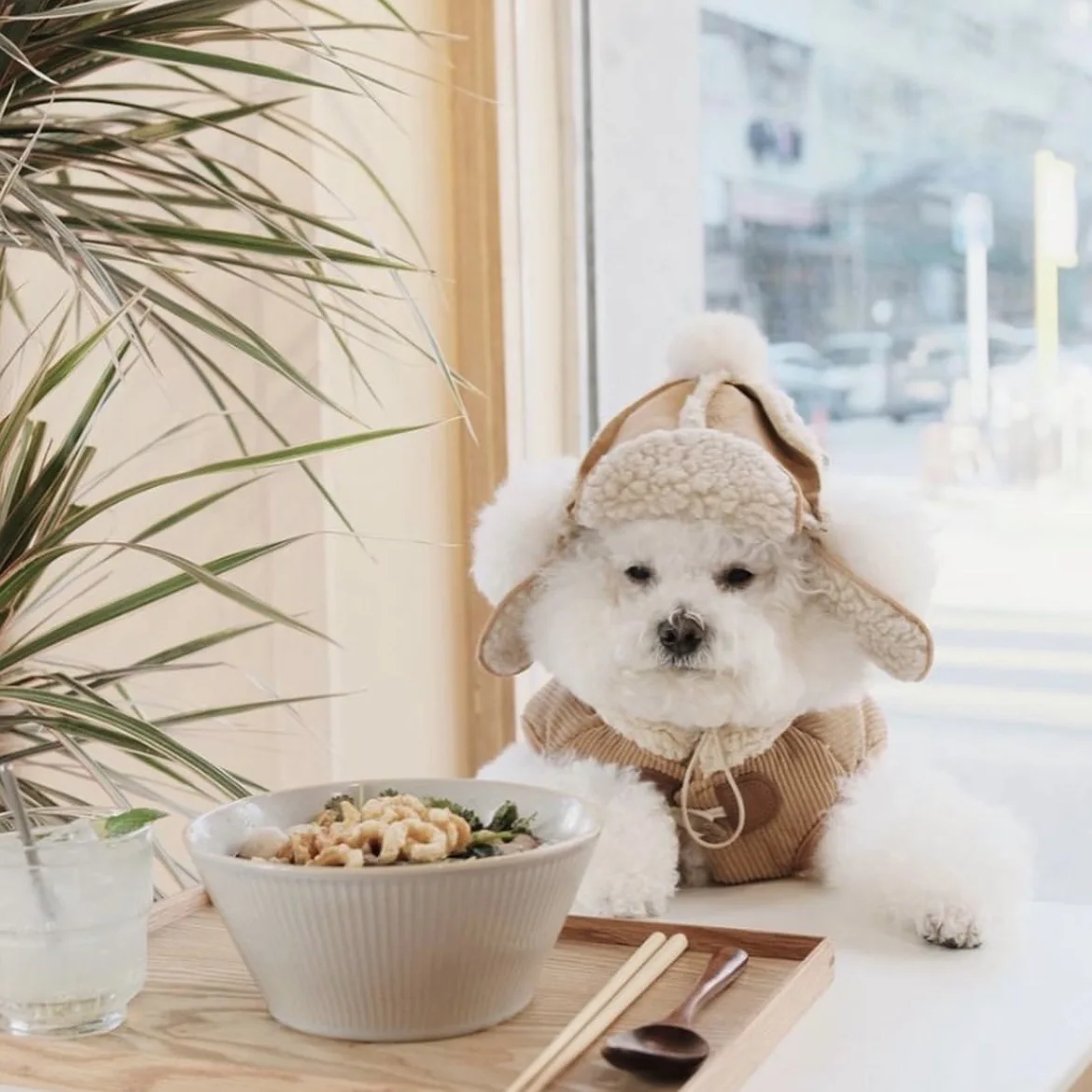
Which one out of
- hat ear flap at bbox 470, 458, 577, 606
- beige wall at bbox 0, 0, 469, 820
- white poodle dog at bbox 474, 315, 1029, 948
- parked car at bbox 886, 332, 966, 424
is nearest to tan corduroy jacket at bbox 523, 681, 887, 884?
white poodle dog at bbox 474, 315, 1029, 948

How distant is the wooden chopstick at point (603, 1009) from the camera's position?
88cm

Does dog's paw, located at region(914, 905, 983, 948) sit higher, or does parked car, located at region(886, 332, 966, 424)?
parked car, located at region(886, 332, 966, 424)

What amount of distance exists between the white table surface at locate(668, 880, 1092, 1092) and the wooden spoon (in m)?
0.05

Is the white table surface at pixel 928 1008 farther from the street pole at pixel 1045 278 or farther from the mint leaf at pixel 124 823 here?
the street pole at pixel 1045 278

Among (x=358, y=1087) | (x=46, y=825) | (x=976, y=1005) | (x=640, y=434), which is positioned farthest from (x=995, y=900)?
(x=46, y=825)

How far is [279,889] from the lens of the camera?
0.89 meters

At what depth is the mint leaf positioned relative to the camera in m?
0.94

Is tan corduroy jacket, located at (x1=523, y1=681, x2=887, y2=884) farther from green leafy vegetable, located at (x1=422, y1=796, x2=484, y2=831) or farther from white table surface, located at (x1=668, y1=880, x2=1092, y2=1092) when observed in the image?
green leafy vegetable, located at (x1=422, y1=796, x2=484, y2=831)

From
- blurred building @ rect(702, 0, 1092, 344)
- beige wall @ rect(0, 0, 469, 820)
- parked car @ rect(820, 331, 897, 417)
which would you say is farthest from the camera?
parked car @ rect(820, 331, 897, 417)

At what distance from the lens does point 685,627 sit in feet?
4.08

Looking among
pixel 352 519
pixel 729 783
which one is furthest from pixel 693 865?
pixel 352 519

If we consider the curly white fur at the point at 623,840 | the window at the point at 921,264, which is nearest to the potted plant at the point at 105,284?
the curly white fur at the point at 623,840

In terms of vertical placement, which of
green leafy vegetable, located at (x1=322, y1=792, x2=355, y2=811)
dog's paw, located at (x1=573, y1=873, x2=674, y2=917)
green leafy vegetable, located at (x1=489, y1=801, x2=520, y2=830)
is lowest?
dog's paw, located at (x1=573, y1=873, x2=674, y2=917)

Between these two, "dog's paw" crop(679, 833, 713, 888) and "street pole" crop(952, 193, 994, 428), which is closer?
"dog's paw" crop(679, 833, 713, 888)
